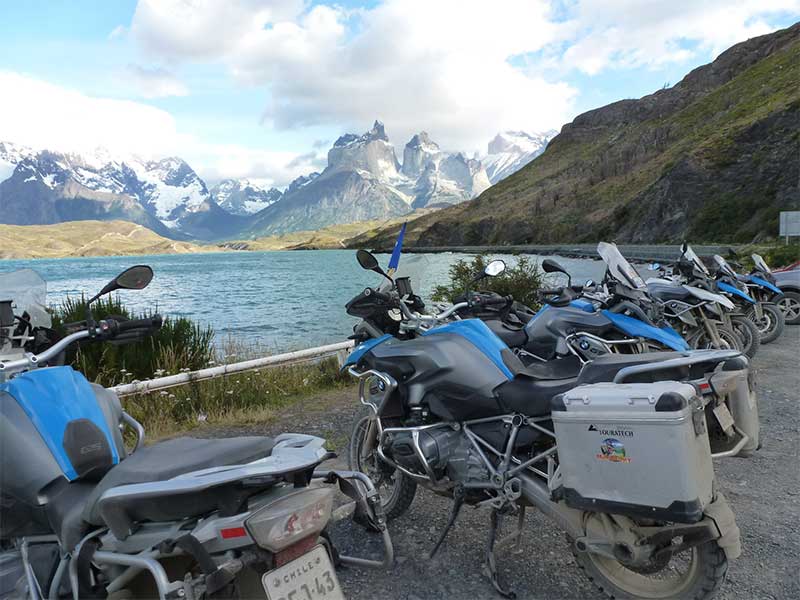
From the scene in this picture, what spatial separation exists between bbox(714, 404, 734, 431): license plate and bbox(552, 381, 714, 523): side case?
0.32m

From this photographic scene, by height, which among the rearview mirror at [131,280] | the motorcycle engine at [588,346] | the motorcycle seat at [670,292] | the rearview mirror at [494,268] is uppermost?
the rearview mirror at [131,280]

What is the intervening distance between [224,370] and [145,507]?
4962 millimetres

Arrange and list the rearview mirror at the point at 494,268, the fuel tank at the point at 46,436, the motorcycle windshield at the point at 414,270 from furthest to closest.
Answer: the motorcycle windshield at the point at 414,270, the rearview mirror at the point at 494,268, the fuel tank at the point at 46,436

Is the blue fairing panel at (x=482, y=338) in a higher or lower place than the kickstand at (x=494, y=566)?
higher

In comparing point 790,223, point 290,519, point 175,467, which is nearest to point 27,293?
point 175,467

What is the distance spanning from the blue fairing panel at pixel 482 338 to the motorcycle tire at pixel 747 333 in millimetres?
5550

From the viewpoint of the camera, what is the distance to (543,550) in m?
3.32

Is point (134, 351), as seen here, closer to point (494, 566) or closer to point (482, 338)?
point (482, 338)

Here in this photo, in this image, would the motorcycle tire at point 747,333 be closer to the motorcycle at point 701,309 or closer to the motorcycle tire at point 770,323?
the motorcycle at point 701,309

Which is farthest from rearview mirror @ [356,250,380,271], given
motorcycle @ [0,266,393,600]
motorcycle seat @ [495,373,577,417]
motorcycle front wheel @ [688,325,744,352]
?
motorcycle front wheel @ [688,325,744,352]

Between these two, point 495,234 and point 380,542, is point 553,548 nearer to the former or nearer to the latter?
point 380,542

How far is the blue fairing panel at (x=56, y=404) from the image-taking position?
2.22 m

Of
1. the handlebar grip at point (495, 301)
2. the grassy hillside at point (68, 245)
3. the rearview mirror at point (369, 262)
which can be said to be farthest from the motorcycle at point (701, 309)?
the grassy hillside at point (68, 245)

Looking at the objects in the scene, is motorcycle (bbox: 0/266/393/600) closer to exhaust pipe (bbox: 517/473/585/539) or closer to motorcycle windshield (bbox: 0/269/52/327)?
motorcycle windshield (bbox: 0/269/52/327)
